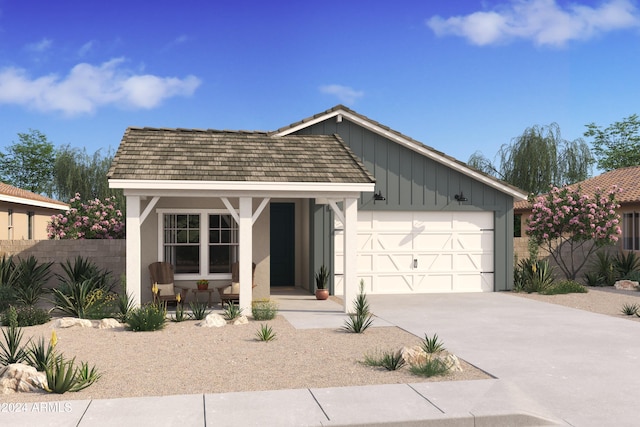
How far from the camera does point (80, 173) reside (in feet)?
119

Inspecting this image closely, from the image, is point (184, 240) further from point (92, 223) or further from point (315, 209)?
point (92, 223)

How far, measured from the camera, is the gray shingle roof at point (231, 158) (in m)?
12.1

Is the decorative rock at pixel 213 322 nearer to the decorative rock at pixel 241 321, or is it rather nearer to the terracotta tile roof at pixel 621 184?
the decorative rock at pixel 241 321

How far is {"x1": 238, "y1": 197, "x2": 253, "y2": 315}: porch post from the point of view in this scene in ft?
39.5

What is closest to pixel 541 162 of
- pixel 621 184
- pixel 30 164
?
pixel 621 184

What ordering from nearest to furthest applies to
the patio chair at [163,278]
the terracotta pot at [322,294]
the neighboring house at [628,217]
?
the patio chair at [163,278], the terracotta pot at [322,294], the neighboring house at [628,217]

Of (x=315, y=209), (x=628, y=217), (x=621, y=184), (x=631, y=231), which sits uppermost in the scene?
(x=621, y=184)

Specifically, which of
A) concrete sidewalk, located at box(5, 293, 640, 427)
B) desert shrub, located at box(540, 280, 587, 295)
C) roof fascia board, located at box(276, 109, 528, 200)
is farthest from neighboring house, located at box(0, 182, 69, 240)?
desert shrub, located at box(540, 280, 587, 295)

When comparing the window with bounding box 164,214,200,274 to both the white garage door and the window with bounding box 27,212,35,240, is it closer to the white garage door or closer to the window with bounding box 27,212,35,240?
the white garage door

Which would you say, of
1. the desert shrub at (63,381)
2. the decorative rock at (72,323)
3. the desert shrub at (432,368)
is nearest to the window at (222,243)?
the decorative rock at (72,323)

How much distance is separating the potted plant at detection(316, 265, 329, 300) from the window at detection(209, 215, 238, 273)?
2.35 m

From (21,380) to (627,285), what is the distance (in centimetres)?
1679

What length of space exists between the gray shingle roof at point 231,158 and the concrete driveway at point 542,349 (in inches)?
132

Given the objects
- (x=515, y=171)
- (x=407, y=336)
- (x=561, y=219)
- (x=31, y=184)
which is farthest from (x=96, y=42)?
(x=407, y=336)
